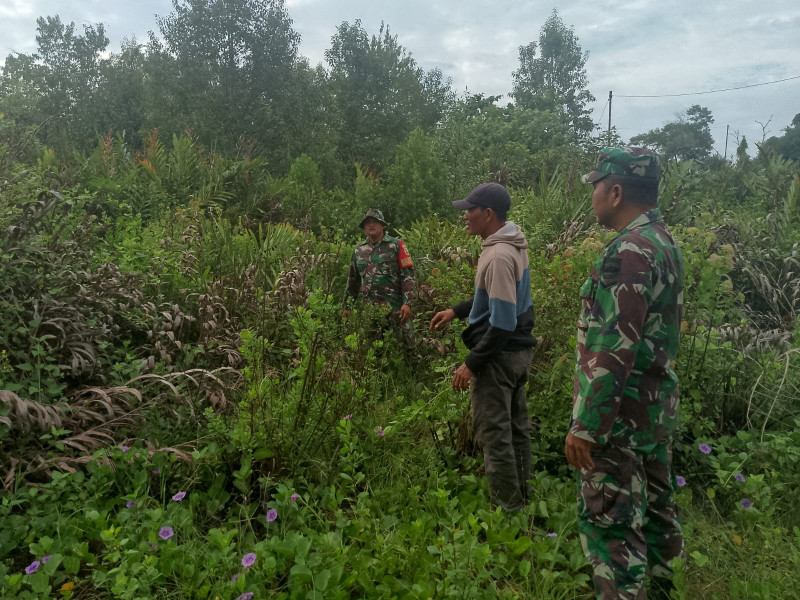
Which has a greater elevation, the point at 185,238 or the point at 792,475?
the point at 185,238

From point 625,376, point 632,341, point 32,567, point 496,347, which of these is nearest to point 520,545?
point 496,347

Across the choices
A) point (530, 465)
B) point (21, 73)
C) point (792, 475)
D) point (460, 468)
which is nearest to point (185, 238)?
point (460, 468)

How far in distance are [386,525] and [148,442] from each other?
154 cm

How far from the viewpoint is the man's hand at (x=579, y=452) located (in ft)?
7.11

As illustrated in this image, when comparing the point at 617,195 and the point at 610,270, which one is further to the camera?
the point at 617,195

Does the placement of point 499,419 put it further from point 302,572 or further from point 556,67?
point 556,67

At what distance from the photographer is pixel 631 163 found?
7.29ft

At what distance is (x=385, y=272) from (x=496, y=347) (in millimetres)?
2716

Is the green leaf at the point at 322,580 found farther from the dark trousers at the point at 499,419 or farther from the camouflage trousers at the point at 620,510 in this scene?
the dark trousers at the point at 499,419

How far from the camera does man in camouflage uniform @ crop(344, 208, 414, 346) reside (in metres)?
5.51

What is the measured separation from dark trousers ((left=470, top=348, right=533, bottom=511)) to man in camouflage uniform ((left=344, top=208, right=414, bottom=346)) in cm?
235

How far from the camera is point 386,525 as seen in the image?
283cm

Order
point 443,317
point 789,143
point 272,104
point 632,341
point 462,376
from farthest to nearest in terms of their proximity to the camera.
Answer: point 789,143 → point 272,104 → point 443,317 → point 462,376 → point 632,341

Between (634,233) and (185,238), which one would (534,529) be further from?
(185,238)
